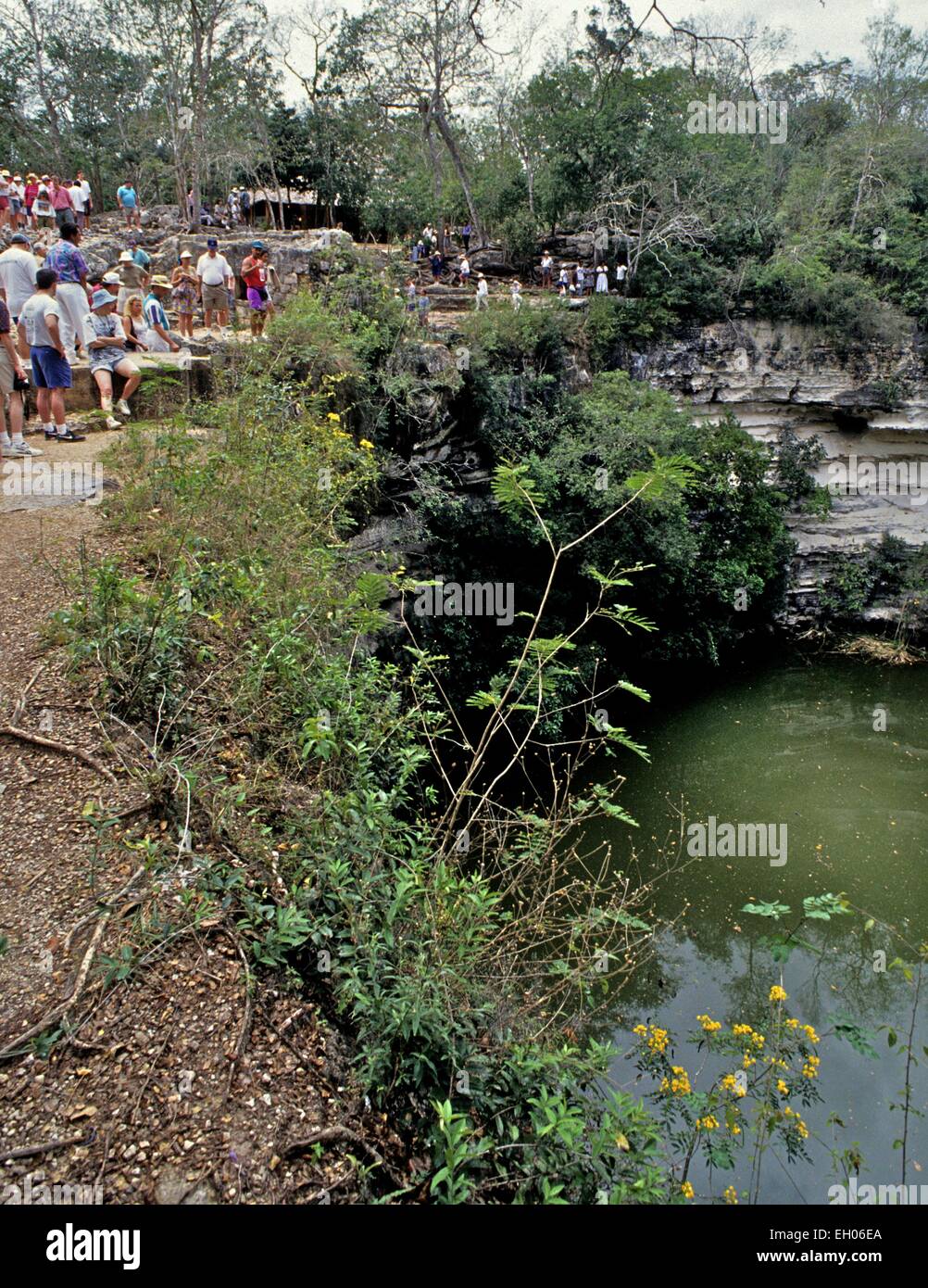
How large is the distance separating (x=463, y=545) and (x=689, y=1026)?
729cm

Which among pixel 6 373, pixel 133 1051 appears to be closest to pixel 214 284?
pixel 6 373

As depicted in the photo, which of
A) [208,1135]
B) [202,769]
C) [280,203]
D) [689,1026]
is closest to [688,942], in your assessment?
[689,1026]

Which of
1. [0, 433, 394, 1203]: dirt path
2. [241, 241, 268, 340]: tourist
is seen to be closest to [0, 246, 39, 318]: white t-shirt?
[241, 241, 268, 340]: tourist

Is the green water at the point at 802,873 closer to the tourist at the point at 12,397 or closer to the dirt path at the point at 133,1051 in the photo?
the dirt path at the point at 133,1051

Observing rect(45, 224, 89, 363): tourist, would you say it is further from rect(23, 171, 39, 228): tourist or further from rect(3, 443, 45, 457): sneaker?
rect(23, 171, 39, 228): tourist

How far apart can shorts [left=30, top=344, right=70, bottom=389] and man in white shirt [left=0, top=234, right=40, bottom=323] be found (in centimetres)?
48

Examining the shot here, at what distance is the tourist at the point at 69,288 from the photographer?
6.91 meters

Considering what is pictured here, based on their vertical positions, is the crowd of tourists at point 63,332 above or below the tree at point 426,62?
below

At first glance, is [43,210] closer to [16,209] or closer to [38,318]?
[16,209]

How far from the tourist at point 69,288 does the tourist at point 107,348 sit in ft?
0.37

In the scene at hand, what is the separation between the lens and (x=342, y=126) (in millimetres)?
20438

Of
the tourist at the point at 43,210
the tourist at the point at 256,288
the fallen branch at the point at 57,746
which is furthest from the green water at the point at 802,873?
the tourist at the point at 43,210

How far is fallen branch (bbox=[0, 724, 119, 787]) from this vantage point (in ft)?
11.3
